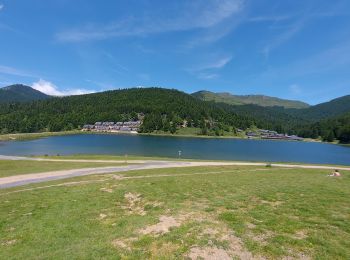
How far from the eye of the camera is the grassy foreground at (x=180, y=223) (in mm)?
12148

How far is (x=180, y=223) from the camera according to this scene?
15.5 metres

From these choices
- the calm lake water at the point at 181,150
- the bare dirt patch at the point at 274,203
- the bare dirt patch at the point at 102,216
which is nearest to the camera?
the bare dirt patch at the point at 102,216

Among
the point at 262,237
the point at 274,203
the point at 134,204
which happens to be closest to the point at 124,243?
the point at 262,237

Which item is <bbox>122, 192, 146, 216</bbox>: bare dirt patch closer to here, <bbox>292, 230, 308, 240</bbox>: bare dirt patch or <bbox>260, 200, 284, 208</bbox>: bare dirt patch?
<bbox>260, 200, 284, 208</bbox>: bare dirt patch

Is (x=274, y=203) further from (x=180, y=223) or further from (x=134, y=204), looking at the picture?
(x=134, y=204)

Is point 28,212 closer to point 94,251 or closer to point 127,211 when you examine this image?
point 127,211

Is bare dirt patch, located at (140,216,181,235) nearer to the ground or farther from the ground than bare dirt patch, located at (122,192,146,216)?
farther from the ground

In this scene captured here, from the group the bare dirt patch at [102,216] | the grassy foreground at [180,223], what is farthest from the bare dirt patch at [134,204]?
the bare dirt patch at [102,216]

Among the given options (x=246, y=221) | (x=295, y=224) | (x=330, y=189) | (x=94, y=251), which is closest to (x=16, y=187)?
(x=94, y=251)

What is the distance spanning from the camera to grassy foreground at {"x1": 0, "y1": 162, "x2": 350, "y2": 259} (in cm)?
1215

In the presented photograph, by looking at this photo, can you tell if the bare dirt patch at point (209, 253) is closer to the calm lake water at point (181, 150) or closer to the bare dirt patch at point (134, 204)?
the bare dirt patch at point (134, 204)

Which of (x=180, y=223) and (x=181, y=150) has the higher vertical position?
(x=180, y=223)

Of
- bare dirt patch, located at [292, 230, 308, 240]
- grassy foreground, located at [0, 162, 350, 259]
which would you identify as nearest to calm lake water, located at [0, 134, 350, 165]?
grassy foreground, located at [0, 162, 350, 259]

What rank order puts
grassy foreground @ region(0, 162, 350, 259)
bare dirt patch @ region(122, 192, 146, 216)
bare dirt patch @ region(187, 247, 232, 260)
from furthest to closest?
bare dirt patch @ region(122, 192, 146, 216) → grassy foreground @ region(0, 162, 350, 259) → bare dirt patch @ region(187, 247, 232, 260)
